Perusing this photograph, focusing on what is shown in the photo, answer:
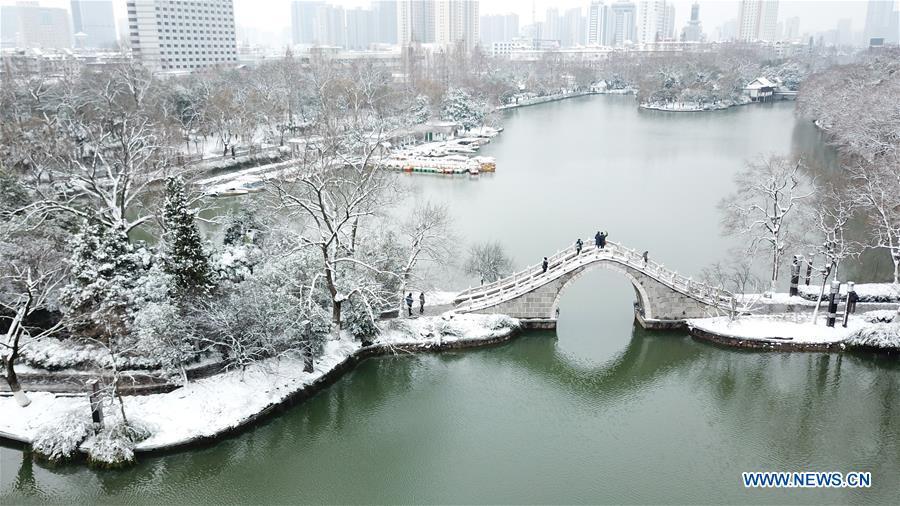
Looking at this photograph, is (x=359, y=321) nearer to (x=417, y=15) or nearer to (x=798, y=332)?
(x=798, y=332)

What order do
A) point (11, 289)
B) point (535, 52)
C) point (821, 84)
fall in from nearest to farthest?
1. point (11, 289)
2. point (821, 84)
3. point (535, 52)

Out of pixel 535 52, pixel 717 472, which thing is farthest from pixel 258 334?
pixel 535 52

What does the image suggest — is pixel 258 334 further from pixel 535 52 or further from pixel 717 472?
pixel 535 52

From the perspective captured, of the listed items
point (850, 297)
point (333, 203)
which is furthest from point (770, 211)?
point (333, 203)

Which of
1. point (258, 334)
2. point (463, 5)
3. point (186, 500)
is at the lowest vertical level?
point (186, 500)

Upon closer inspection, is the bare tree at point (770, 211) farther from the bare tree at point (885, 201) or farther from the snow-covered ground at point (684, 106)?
the snow-covered ground at point (684, 106)

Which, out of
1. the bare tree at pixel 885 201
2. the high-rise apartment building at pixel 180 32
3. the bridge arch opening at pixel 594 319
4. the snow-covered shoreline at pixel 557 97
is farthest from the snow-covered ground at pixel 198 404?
the high-rise apartment building at pixel 180 32
